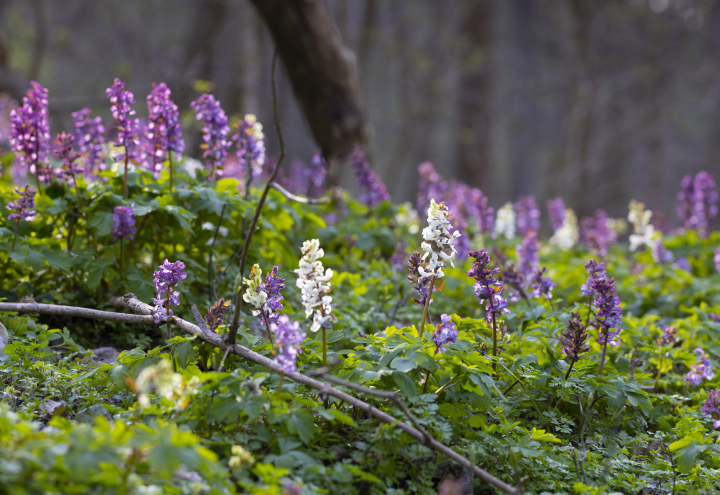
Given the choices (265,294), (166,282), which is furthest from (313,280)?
(166,282)

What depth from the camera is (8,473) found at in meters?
1.67

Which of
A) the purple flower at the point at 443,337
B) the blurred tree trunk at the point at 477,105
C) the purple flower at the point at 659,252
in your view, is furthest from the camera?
the blurred tree trunk at the point at 477,105

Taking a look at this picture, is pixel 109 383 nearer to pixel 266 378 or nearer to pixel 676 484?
pixel 266 378

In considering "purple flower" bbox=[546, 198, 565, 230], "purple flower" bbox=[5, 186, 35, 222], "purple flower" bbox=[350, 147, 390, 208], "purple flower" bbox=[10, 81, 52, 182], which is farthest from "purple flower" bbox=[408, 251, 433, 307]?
"purple flower" bbox=[546, 198, 565, 230]

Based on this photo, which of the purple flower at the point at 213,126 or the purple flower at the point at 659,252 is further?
the purple flower at the point at 659,252

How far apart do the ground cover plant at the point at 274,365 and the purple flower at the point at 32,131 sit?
0.6 inches

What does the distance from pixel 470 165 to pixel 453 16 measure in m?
5.48

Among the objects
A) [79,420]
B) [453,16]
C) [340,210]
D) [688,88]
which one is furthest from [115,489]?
[688,88]

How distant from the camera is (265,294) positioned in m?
2.57

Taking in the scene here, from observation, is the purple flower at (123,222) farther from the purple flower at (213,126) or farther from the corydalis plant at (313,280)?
the corydalis plant at (313,280)

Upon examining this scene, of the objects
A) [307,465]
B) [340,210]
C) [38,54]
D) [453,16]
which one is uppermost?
[453,16]

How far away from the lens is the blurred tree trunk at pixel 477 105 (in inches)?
541

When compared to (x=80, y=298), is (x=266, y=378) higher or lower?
lower

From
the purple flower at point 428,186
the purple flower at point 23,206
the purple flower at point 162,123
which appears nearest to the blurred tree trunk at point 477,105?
the purple flower at point 428,186
